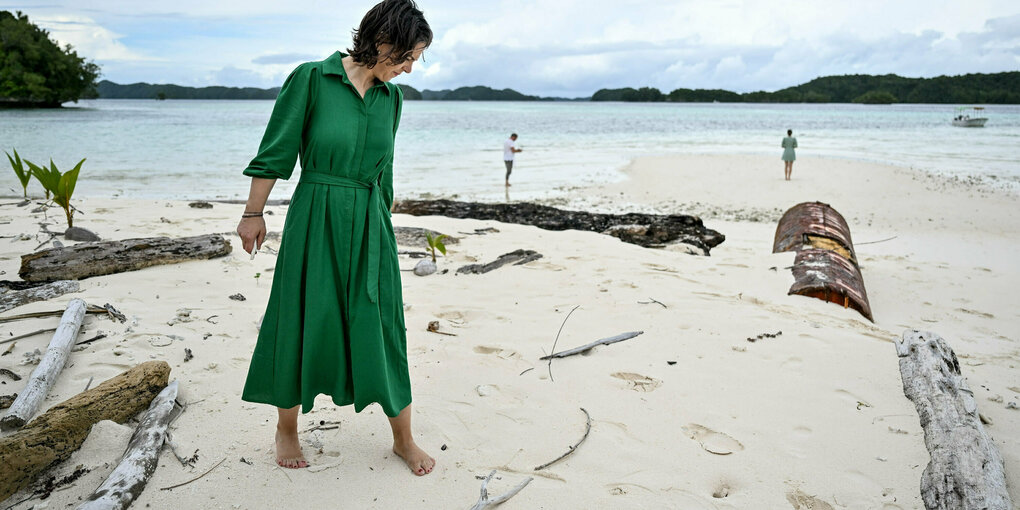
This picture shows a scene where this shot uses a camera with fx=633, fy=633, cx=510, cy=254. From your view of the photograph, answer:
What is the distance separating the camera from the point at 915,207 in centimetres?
1169

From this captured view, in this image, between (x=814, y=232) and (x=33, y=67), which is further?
(x=33, y=67)

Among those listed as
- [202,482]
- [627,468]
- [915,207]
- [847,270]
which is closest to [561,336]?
[627,468]

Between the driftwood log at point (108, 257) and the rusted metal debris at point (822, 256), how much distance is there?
4.72 metres

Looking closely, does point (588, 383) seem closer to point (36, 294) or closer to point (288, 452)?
point (288, 452)

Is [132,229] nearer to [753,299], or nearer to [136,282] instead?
[136,282]

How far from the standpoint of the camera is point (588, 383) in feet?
10.6

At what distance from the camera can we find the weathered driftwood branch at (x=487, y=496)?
7.14ft

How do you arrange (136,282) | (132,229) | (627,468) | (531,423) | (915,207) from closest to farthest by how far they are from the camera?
(627,468), (531,423), (136,282), (132,229), (915,207)

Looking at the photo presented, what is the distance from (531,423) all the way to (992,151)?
2903 cm

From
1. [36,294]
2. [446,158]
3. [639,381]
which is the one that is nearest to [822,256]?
[639,381]

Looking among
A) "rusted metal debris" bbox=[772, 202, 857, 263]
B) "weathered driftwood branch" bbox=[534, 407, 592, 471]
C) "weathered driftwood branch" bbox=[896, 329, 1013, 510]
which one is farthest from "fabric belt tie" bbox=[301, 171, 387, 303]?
"rusted metal debris" bbox=[772, 202, 857, 263]

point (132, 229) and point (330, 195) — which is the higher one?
point (330, 195)

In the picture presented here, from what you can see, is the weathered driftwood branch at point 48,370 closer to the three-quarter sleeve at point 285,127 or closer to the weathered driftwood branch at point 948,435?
the three-quarter sleeve at point 285,127

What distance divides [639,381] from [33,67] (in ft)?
225
